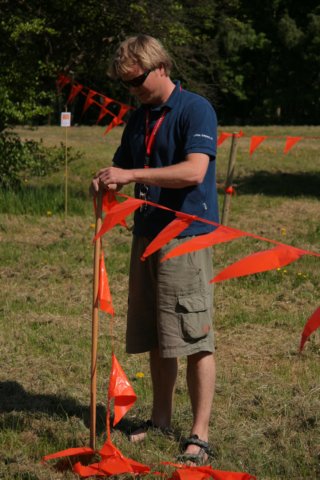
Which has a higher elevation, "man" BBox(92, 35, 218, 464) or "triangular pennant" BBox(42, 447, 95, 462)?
"man" BBox(92, 35, 218, 464)

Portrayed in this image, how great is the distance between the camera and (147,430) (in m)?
3.81

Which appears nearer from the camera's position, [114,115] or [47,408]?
[47,408]

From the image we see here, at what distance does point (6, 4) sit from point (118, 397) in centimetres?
927

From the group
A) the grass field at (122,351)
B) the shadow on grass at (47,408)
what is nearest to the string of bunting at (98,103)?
the grass field at (122,351)

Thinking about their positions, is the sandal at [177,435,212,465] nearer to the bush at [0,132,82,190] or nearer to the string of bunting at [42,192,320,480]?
the string of bunting at [42,192,320,480]

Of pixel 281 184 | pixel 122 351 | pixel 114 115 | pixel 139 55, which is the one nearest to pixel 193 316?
pixel 139 55

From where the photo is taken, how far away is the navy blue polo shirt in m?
3.31

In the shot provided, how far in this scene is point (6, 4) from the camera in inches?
457

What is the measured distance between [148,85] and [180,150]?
0.29 metres

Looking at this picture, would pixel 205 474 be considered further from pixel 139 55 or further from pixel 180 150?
pixel 139 55

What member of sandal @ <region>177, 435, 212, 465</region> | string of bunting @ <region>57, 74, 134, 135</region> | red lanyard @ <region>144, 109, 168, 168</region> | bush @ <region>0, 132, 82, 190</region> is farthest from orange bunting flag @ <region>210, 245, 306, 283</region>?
bush @ <region>0, 132, 82, 190</region>

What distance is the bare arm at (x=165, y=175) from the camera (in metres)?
3.22

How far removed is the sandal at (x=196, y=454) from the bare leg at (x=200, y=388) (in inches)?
0.7

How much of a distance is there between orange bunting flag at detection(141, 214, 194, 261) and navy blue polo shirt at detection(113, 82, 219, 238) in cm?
33
